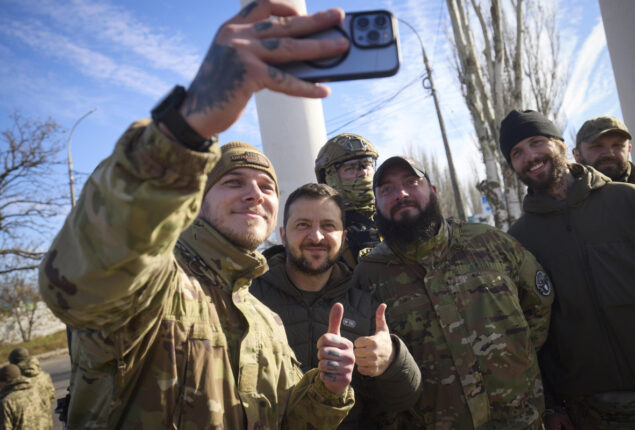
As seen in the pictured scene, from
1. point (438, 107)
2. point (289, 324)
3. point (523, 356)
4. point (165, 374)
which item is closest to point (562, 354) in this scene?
point (523, 356)

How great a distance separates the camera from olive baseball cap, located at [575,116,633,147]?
357 centimetres

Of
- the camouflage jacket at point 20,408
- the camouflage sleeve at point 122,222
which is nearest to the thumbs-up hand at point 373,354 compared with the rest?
the camouflage sleeve at point 122,222

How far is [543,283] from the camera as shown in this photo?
2.55 m

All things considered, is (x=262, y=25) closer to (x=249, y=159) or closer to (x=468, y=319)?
(x=249, y=159)

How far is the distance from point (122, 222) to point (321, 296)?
63.2 inches

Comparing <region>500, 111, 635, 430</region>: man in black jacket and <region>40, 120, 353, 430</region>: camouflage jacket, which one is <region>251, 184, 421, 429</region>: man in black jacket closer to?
<region>40, 120, 353, 430</region>: camouflage jacket

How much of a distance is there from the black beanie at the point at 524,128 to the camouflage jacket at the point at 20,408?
772 centimetres

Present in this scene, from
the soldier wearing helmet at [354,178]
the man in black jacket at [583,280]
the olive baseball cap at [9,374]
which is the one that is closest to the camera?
the man in black jacket at [583,280]

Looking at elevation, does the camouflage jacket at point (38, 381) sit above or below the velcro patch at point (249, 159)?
below

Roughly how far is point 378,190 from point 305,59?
203 centimetres

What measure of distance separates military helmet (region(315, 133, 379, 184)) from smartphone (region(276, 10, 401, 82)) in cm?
266

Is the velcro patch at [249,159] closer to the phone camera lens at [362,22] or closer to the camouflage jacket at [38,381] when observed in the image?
the phone camera lens at [362,22]

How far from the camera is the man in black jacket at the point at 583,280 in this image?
2.47 meters

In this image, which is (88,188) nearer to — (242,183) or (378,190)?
(242,183)
